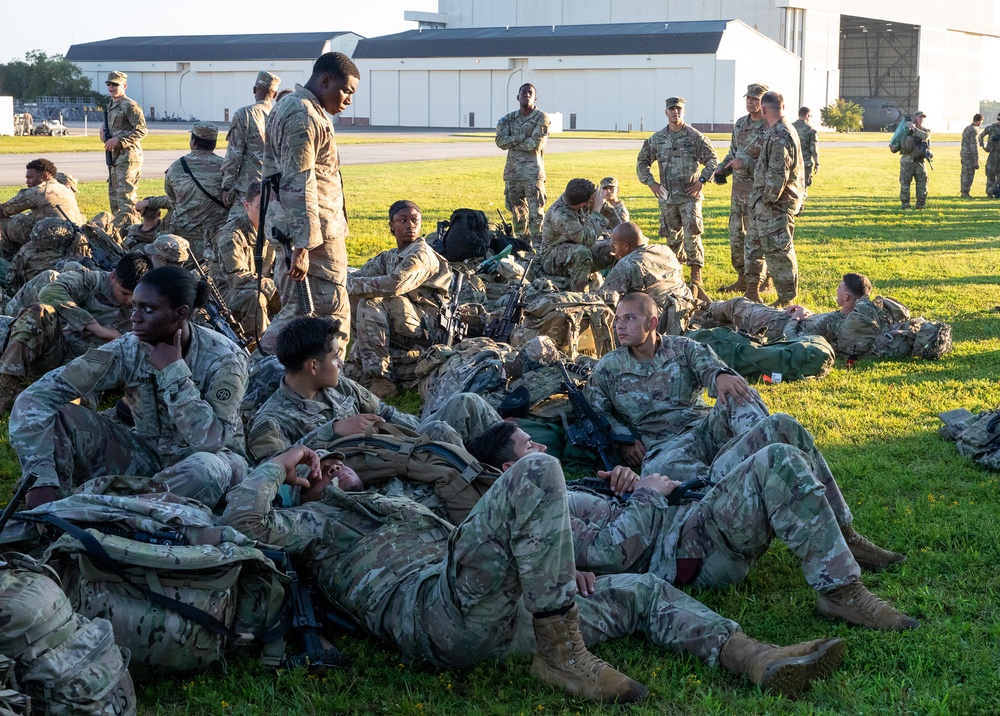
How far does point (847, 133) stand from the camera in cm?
7031

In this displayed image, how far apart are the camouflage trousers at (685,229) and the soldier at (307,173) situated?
655 cm

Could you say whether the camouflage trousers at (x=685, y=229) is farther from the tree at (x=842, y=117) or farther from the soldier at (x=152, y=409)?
the tree at (x=842, y=117)

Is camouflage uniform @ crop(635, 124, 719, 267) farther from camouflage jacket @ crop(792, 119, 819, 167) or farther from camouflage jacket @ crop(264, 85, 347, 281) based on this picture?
camouflage jacket @ crop(264, 85, 347, 281)

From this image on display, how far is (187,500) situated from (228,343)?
1.30 meters

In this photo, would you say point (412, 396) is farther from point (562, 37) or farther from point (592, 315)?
point (562, 37)

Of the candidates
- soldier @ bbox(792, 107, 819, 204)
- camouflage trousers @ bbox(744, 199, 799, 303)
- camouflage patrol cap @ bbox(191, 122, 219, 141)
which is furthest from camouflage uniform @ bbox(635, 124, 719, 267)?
camouflage patrol cap @ bbox(191, 122, 219, 141)

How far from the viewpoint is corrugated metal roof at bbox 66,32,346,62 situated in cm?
7538

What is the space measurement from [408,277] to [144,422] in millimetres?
3472

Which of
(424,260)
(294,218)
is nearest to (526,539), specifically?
(294,218)

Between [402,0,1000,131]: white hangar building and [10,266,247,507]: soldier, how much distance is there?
66.3m

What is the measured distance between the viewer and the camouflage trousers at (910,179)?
23094 millimetres

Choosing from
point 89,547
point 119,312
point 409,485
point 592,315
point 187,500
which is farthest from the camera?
point 592,315

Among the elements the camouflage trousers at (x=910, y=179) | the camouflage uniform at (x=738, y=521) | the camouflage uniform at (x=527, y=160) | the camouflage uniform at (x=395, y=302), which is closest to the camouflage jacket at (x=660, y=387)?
the camouflage uniform at (x=738, y=521)

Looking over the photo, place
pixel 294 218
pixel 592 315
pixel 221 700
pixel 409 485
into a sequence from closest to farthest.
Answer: pixel 221 700 < pixel 409 485 < pixel 294 218 < pixel 592 315
